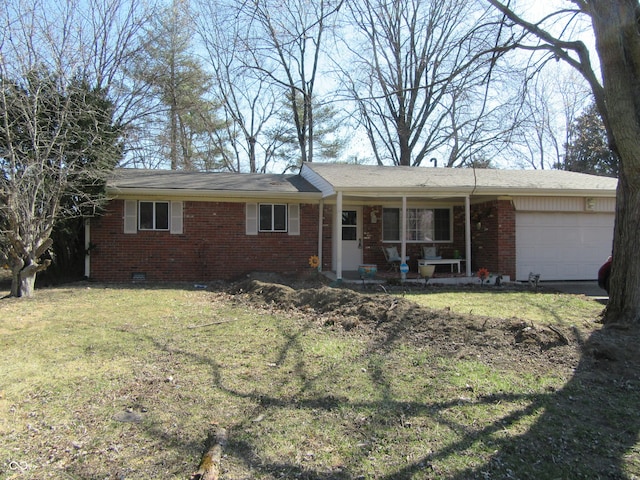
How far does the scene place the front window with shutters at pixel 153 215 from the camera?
1290 cm

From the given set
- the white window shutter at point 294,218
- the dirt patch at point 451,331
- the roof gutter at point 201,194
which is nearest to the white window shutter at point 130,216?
the roof gutter at point 201,194

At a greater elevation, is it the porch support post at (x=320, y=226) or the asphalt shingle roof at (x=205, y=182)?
the asphalt shingle roof at (x=205, y=182)

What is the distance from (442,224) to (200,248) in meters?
7.92

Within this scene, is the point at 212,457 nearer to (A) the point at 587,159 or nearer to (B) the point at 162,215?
(B) the point at 162,215

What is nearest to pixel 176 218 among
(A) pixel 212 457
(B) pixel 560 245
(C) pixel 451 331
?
(C) pixel 451 331

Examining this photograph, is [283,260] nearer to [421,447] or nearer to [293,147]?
[421,447]

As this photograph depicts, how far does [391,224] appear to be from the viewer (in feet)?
48.6

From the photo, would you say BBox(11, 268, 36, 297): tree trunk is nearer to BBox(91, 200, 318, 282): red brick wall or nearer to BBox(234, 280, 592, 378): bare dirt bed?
BBox(91, 200, 318, 282): red brick wall

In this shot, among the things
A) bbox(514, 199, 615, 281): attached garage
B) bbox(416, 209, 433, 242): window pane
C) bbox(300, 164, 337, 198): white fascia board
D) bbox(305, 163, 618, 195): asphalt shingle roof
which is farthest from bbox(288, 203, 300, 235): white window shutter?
bbox(514, 199, 615, 281): attached garage

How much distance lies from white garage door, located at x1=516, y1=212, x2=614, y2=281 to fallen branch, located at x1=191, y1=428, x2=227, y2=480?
11.6 metres

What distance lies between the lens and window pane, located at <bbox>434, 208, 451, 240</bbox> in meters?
14.9

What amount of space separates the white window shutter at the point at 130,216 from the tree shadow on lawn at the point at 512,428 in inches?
354

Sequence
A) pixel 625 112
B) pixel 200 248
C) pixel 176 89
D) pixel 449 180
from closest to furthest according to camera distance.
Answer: pixel 625 112
pixel 200 248
pixel 449 180
pixel 176 89

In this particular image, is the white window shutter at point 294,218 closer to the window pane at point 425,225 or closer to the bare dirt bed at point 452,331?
the window pane at point 425,225
